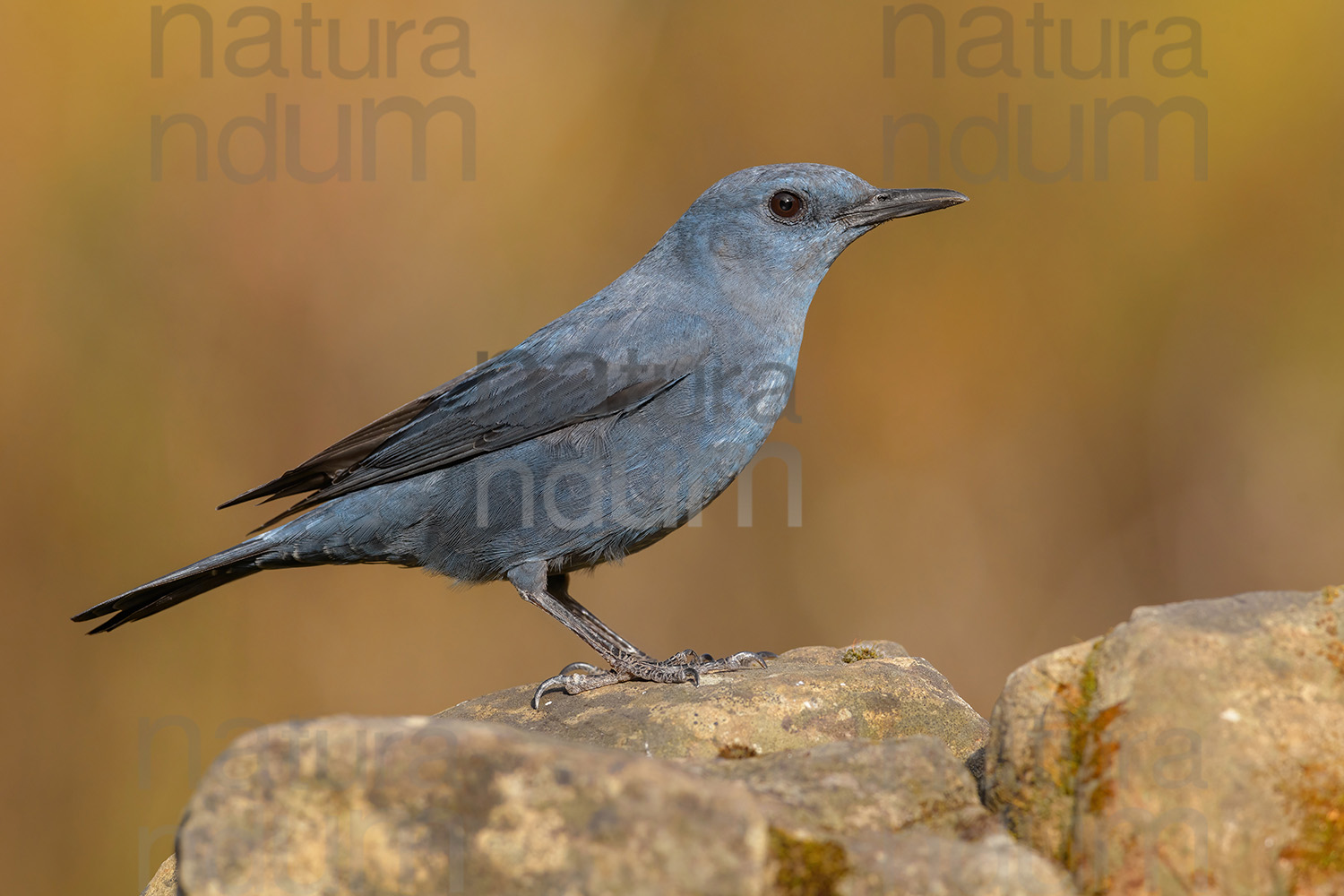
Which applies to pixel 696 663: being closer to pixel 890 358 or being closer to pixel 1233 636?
pixel 1233 636

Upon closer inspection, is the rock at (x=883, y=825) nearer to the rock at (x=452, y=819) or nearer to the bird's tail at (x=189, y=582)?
the rock at (x=452, y=819)

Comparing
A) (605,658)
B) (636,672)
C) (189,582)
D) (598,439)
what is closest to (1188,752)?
(636,672)

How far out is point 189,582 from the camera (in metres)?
5.47

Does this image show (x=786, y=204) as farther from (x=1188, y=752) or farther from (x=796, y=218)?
(x=1188, y=752)

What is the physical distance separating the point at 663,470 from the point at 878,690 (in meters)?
1.40

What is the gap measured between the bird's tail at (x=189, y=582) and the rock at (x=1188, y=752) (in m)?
3.68

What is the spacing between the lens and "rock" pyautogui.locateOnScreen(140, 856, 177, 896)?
167 inches

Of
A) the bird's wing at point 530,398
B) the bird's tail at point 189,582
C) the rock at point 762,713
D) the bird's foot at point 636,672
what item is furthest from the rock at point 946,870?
the bird's tail at point 189,582

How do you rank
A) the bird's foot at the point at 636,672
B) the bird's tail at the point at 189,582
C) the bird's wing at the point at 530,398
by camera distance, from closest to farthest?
the bird's foot at the point at 636,672 → the bird's tail at the point at 189,582 → the bird's wing at the point at 530,398

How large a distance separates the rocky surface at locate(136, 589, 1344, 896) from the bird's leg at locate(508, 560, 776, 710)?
1.78 meters

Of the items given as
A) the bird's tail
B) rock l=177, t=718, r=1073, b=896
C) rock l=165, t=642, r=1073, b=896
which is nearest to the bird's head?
the bird's tail

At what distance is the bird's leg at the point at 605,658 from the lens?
516 cm

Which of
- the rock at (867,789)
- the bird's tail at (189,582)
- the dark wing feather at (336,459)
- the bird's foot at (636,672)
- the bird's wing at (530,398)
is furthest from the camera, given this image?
the dark wing feather at (336,459)

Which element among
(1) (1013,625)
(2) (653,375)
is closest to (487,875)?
(2) (653,375)
